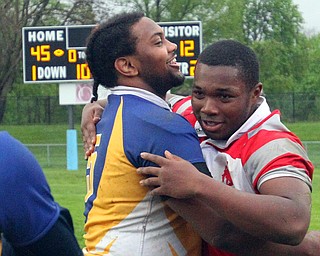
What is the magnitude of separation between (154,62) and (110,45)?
0.18 meters

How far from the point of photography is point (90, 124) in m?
3.53

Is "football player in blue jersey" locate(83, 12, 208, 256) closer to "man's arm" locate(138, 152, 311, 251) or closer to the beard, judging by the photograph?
the beard

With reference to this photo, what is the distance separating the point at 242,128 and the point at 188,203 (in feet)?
1.25

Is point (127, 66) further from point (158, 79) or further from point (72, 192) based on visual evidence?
point (72, 192)

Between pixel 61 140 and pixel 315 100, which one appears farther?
pixel 315 100

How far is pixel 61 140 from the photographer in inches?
1721

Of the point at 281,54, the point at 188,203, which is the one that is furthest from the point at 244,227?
the point at 281,54

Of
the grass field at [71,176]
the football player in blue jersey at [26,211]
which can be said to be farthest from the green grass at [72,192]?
the football player in blue jersey at [26,211]

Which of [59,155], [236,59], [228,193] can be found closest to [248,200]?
[228,193]

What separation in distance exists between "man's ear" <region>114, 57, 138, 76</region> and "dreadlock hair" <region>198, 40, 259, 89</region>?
9.7 inches

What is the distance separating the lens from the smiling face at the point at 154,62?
3.19 m

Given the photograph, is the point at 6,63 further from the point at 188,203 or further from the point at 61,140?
the point at 188,203

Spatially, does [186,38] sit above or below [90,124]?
above

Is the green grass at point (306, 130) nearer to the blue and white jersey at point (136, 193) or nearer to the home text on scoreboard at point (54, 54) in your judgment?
the home text on scoreboard at point (54, 54)
